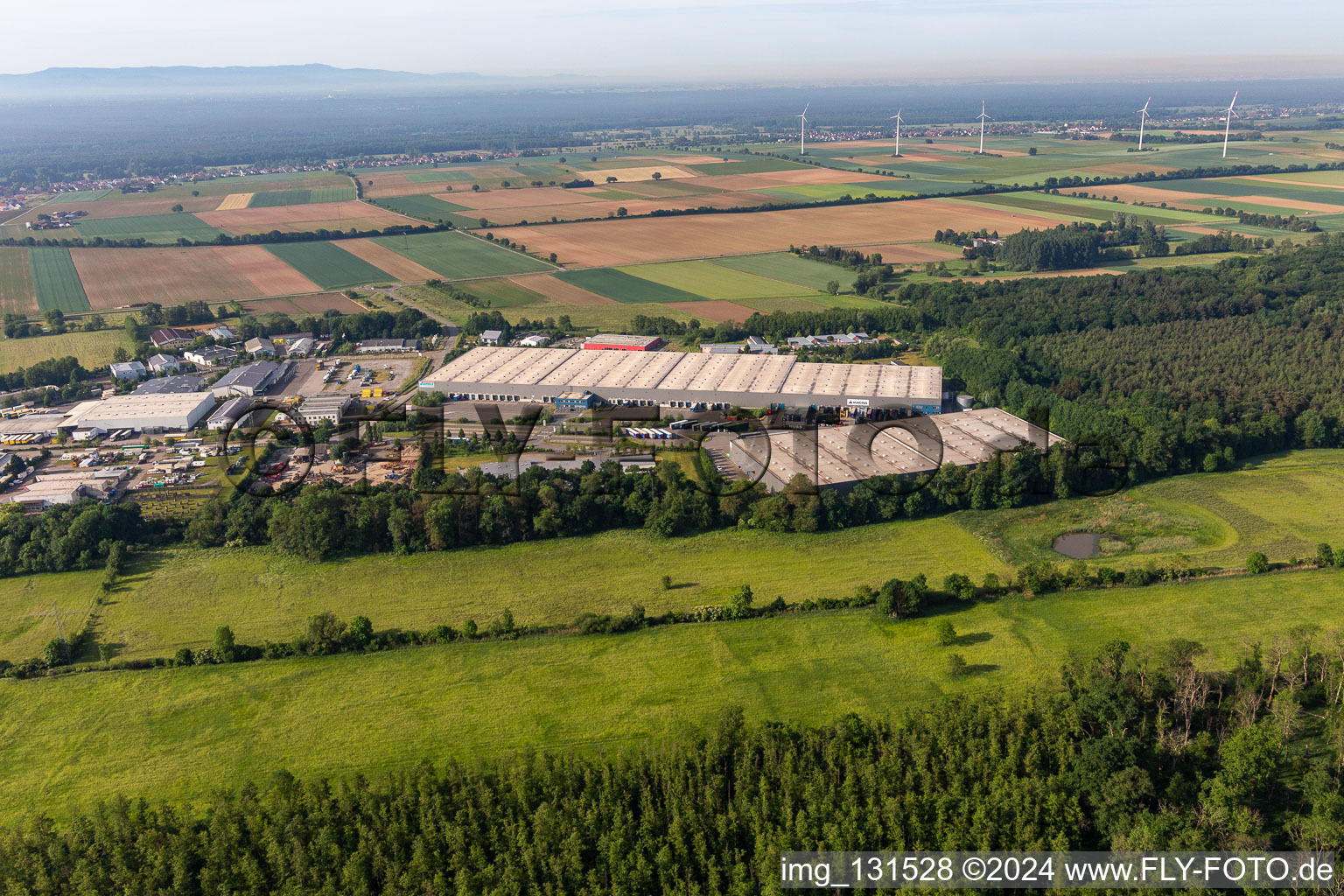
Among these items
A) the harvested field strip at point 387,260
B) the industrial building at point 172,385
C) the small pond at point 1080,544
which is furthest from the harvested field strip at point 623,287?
the small pond at point 1080,544

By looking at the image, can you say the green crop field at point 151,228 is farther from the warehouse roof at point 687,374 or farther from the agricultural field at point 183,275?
the warehouse roof at point 687,374

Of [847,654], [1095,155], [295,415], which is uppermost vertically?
[1095,155]

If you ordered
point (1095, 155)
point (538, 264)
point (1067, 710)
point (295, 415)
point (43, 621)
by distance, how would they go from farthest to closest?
1. point (1095, 155)
2. point (538, 264)
3. point (295, 415)
4. point (43, 621)
5. point (1067, 710)

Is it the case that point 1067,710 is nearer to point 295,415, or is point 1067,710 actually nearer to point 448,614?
point 448,614

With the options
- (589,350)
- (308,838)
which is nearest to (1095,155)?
(589,350)

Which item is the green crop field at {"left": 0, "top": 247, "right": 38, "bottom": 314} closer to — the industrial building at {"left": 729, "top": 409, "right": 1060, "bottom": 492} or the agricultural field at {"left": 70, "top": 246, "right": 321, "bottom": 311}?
the agricultural field at {"left": 70, "top": 246, "right": 321, "bottom": 311}

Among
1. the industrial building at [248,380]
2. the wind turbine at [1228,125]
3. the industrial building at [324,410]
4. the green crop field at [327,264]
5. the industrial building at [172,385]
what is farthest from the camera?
the wind turbine at [1228,125]
